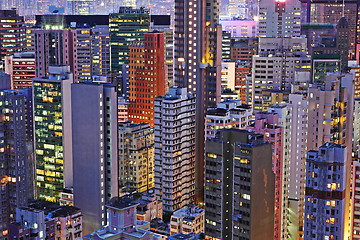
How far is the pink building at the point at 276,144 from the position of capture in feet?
243

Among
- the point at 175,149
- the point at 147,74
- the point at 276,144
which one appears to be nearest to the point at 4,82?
the point at 175,149

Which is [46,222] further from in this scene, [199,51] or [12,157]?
[199,51]

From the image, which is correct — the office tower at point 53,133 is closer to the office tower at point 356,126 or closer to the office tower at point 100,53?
the office tower at point 356,126

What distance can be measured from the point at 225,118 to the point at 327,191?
102 feet

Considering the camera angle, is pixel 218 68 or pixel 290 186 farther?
pixel 218 68

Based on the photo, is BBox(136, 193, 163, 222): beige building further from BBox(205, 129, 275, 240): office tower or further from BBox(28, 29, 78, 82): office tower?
BBox(28, 29, 78, 82): office tower

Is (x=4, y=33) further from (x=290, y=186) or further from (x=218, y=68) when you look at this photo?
(x=290, y=186)

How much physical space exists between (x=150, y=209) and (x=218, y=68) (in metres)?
28.0

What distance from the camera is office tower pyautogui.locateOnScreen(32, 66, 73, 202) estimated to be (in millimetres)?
90062

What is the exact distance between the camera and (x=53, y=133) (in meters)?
90.9

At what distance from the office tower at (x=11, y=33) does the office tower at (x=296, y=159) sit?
8817 centimetres

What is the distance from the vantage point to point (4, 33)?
155 metres

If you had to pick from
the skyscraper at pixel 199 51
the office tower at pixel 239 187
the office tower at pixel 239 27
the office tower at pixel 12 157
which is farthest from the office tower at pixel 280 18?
the office tower at pixel 239 187

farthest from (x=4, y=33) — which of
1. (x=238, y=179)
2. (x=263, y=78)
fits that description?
(x=238, y=179)
